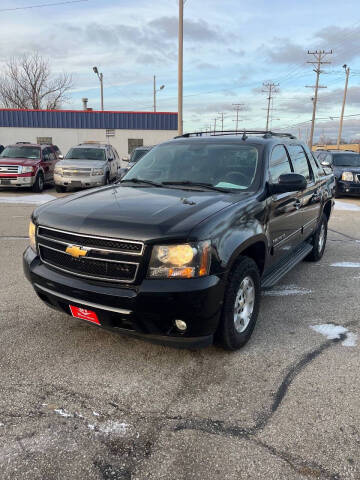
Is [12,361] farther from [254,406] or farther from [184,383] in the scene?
[254,406]

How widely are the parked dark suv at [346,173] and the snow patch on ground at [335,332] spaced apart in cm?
1035

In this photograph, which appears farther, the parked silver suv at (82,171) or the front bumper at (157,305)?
the parked silver suv at (82,171)

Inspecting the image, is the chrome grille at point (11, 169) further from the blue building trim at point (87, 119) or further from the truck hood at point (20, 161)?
the blue building trim at point (87, 119)

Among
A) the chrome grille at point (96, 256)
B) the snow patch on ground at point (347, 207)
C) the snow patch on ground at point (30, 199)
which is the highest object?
the chrome grille at point (96, 256)

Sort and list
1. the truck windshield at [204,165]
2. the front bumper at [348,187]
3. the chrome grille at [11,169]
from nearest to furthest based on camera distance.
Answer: the truck windshield at [204,165] → the chrome grille at [11,169] → the front bumper at [348,187]

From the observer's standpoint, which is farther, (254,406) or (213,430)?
(254,406)

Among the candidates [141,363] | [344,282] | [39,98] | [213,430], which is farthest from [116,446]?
[39,98]

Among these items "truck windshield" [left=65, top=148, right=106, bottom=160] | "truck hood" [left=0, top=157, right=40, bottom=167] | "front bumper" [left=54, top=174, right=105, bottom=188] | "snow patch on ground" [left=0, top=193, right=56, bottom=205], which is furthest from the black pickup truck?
"truck windshield" [left=65, top=148, right=106, bottom=160]

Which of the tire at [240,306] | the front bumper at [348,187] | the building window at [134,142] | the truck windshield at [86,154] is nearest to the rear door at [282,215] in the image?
the tire at [240,306]

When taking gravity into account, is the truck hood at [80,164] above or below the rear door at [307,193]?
below

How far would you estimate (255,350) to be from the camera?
3301 millimetres

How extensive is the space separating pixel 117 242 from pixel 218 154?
1.84m

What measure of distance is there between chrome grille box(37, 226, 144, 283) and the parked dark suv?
38.8ft

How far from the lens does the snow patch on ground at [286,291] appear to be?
15.2ft
